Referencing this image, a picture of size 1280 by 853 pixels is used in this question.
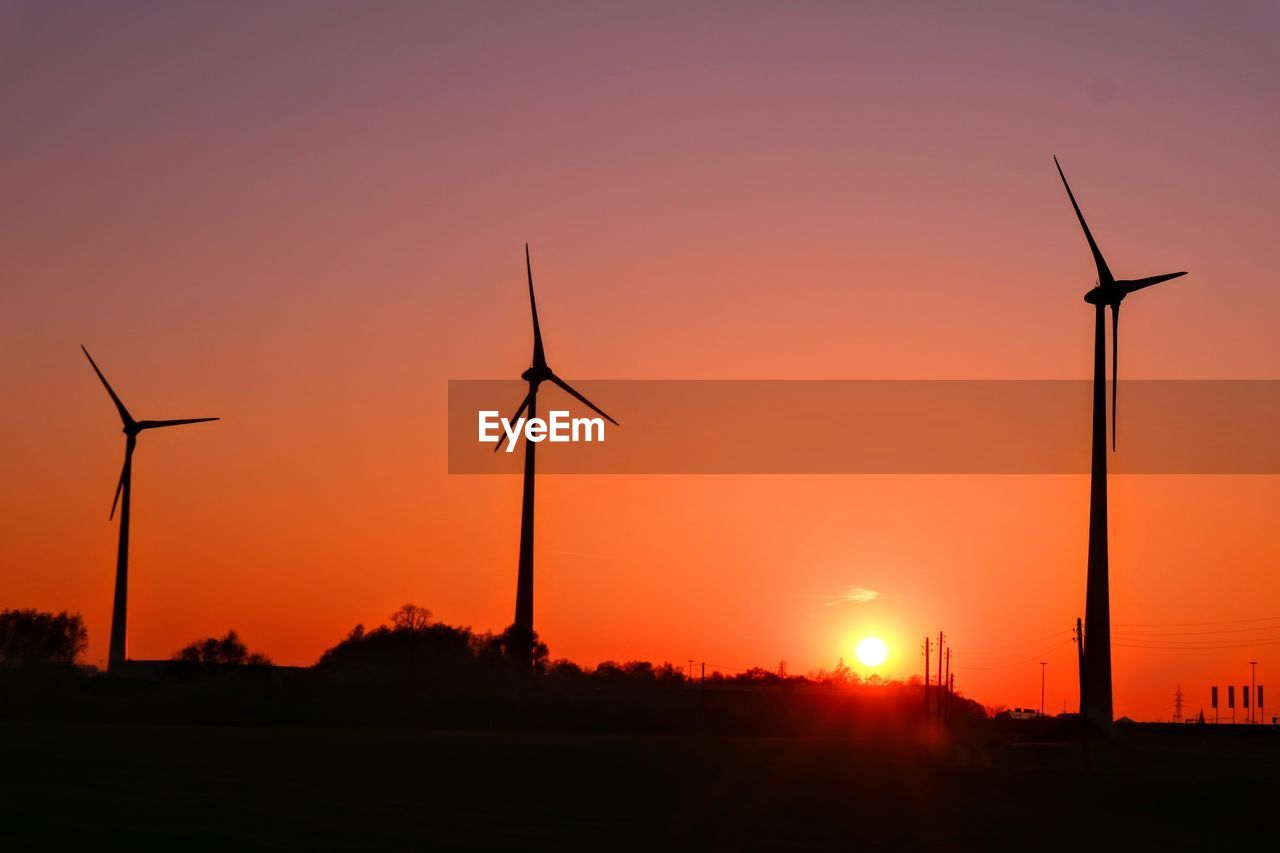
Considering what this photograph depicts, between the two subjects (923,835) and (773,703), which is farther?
(773,703)

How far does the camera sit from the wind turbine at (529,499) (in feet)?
375

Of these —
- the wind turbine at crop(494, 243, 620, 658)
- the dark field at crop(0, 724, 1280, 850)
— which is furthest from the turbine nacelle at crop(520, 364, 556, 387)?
the dark field at crop(0, 724, 1280, 850)

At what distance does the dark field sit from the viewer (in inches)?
1634

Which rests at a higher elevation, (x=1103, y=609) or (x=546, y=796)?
(x=1103, y=609)

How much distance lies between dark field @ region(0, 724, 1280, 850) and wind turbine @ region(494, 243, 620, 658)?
22.9m

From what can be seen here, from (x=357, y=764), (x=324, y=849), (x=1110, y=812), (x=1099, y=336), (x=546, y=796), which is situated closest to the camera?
(x=324, y=849)

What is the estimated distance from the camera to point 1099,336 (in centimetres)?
10506

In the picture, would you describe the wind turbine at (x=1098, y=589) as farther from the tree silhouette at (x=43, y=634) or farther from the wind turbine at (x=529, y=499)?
the tree silhouette at (x=43, y=634)

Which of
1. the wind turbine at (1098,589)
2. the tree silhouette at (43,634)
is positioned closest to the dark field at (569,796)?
the wind turbine at (1098,589)

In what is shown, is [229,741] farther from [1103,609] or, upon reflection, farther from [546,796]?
[1103,609]

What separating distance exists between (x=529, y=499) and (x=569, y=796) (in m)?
60.7

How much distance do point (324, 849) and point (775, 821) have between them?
1760 centimetres

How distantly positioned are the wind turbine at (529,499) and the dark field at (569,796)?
75.0 feet

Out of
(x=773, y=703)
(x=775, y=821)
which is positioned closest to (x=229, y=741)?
(x=775, y=821)
